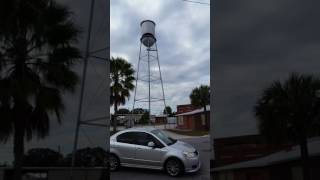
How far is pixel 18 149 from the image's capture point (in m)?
7.02

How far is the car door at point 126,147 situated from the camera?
266 inches

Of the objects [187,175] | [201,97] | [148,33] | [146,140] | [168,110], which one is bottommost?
[187,175]

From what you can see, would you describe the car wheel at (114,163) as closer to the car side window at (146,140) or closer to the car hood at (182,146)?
the car side window at (146,140)

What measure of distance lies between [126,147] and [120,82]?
2.96ft

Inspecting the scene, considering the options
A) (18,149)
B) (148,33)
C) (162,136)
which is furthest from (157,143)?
(18,149)

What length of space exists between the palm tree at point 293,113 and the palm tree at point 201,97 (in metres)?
0.75

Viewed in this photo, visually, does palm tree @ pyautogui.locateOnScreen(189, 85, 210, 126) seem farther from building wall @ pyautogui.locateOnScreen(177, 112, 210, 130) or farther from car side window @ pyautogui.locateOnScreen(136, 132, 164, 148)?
car side window @ pyautogui.locateOnScreen(136, 132, 164, 148)

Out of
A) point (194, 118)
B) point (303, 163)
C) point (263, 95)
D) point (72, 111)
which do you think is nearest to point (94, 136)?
point (72, 111)

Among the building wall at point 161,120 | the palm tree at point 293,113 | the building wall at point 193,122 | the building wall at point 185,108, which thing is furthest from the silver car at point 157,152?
the palm tree at point 293,113

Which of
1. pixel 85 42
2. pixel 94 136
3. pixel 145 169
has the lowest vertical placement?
pixel 145 169

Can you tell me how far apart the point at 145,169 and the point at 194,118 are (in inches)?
37.5

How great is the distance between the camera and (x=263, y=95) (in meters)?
6.98

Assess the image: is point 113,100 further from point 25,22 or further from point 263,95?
point 263,95

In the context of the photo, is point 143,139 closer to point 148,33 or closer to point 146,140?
point 146,140
